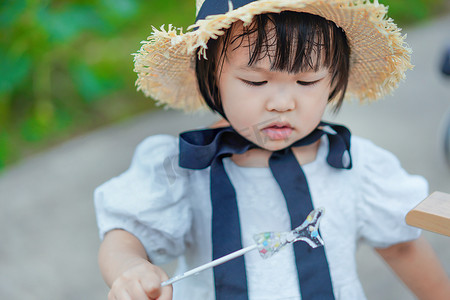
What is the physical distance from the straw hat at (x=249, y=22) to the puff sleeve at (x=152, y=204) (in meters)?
0.14

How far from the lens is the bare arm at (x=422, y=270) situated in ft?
3.16

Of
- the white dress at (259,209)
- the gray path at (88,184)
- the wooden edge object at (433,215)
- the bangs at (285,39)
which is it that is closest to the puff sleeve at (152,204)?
the white dress at (259,209)

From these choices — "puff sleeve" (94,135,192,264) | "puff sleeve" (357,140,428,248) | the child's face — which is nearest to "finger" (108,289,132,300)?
"puff sleeve" (94,135,192,264)

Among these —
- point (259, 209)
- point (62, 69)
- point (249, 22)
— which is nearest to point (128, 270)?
point (259, 209)

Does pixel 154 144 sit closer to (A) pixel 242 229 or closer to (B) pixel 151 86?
(B) pixel 151 86

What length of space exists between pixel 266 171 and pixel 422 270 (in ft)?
1.13

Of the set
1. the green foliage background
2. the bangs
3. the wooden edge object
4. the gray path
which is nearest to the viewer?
the wooden edge object

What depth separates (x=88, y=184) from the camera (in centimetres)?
212

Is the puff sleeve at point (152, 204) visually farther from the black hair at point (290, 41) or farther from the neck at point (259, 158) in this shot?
the black hair at point (290, 41)

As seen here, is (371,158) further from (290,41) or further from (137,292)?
(137,292)

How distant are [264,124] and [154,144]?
0.22 metres

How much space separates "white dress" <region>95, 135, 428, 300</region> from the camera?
2.89ft

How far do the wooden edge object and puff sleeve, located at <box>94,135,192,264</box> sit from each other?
15.1 inches

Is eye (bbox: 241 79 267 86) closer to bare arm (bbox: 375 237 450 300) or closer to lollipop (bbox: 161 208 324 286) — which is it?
lollipop (bbox: 161 208 324 286)
